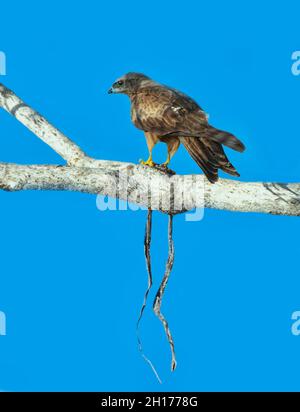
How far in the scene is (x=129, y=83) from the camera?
229 inches

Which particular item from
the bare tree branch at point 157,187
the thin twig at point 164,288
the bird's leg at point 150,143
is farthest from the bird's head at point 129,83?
the thin twig at point 164,288

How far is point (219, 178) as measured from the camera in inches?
221

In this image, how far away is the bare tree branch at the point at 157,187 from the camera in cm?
545

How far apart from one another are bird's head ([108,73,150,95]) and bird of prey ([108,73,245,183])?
49 millimetres

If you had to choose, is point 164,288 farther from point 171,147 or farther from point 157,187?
point 171,147

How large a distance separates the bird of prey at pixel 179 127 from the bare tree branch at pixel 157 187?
17 centimetres

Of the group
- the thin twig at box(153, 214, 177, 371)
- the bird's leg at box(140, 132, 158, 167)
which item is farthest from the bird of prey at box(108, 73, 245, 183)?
the thin twig at box(153, 214, 177, 371)

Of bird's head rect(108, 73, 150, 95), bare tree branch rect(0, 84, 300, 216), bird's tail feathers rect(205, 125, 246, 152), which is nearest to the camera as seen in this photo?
bird's tail feathers rect(205, 125, 246, 152)

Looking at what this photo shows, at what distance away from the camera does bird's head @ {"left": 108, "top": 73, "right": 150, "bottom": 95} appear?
5785 mm

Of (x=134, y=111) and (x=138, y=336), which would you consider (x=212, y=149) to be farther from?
(x=138, y=336)

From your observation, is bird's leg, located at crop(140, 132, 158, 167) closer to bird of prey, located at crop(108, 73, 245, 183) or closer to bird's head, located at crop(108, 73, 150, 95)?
bird of prey, located at crop(108, 73, 245, 183)

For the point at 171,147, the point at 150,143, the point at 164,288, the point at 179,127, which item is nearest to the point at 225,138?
the point at 179,127

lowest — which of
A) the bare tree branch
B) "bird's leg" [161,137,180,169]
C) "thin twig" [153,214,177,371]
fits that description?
"thin twig" [153,214,177,371]

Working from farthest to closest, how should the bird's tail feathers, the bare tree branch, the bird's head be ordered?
the bird's head, the bare tree branch, the bird's tail feathers
